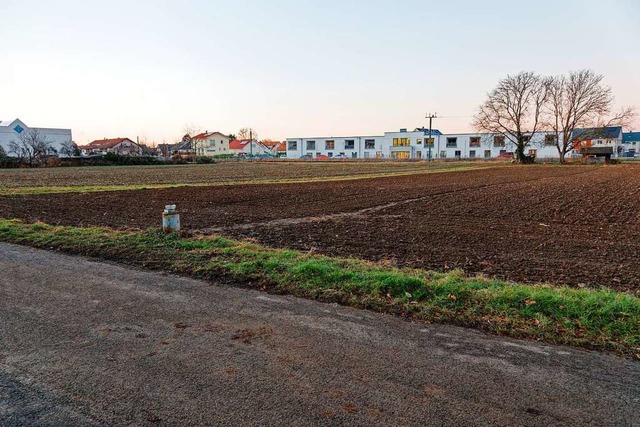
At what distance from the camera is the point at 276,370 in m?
3.57

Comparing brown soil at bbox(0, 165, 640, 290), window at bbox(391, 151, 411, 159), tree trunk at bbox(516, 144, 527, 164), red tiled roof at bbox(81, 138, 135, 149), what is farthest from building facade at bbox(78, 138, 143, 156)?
brown soil at bbox(0, 165, 640, 290)

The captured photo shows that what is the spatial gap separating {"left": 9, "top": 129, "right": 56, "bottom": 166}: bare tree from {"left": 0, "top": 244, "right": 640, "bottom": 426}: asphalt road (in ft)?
244

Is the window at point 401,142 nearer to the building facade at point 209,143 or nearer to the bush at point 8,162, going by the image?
the building facade at point 209,143

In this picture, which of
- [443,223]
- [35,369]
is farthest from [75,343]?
[443,223]

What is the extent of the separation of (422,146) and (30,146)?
88.0 m

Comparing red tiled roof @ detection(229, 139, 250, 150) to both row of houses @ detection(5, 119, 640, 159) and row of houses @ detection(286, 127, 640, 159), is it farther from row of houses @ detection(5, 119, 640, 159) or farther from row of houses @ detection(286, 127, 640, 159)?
row of houses @ detection(286, 127, 640, 159)

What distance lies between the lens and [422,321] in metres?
4.71

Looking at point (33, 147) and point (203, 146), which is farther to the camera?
point (203, 146)

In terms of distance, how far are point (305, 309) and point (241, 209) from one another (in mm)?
10916

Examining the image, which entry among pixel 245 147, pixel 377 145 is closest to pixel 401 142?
pixel 377 145

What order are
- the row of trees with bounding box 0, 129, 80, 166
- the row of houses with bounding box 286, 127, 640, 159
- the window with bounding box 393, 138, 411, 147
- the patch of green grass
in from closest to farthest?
the patch of green grass < the row of trees with bounding box 0, 129, 80, 166 < the row of houses with bounding box 286, 127, 640, 159 < the window with bounding box 393, 138, 411, 147

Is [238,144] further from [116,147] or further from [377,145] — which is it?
[377,145]

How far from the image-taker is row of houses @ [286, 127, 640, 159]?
107m

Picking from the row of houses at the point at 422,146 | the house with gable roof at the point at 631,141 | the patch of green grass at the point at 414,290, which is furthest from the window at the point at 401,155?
the patch of green grass at the point at 414,290
